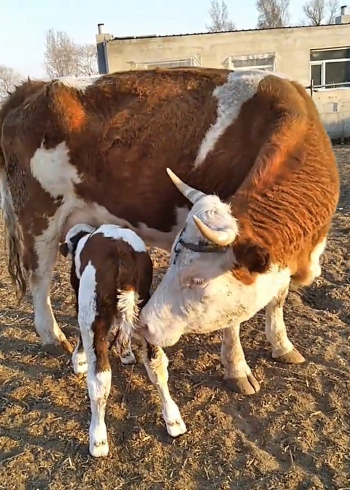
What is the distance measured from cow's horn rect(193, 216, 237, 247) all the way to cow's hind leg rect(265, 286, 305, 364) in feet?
5.06

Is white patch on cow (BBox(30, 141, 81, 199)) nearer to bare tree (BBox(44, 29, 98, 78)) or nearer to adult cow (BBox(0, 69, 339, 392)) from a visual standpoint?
adult cow (BBox(0, 69, 339, 392))

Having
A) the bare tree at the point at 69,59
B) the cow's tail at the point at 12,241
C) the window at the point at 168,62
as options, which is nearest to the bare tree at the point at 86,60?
the bare tree at the point at 69,59

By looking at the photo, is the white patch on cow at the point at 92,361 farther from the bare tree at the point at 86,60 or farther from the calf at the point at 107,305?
the bare tree at the point at 86,60

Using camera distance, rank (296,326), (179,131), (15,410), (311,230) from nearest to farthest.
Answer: (311,230) → (15,410) → (179,131) → (296,326)

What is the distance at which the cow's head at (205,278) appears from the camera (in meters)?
2.81

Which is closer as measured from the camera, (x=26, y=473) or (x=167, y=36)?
(x=26, y=473)

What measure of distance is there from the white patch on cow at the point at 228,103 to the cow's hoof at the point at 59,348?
1.91 metres

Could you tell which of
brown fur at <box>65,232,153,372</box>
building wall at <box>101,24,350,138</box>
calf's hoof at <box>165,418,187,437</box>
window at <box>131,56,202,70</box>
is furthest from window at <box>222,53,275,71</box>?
calf's hoof at <box>165,418,187,437</box>

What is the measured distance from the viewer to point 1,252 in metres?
7.54

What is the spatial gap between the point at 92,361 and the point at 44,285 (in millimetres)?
1712

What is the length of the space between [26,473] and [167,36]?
58.8 feet

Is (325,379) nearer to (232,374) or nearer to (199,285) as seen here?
(232,374)

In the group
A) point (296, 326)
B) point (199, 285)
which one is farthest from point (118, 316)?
point (296, 326)

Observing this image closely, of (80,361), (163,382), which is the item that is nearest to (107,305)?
(163,382)
